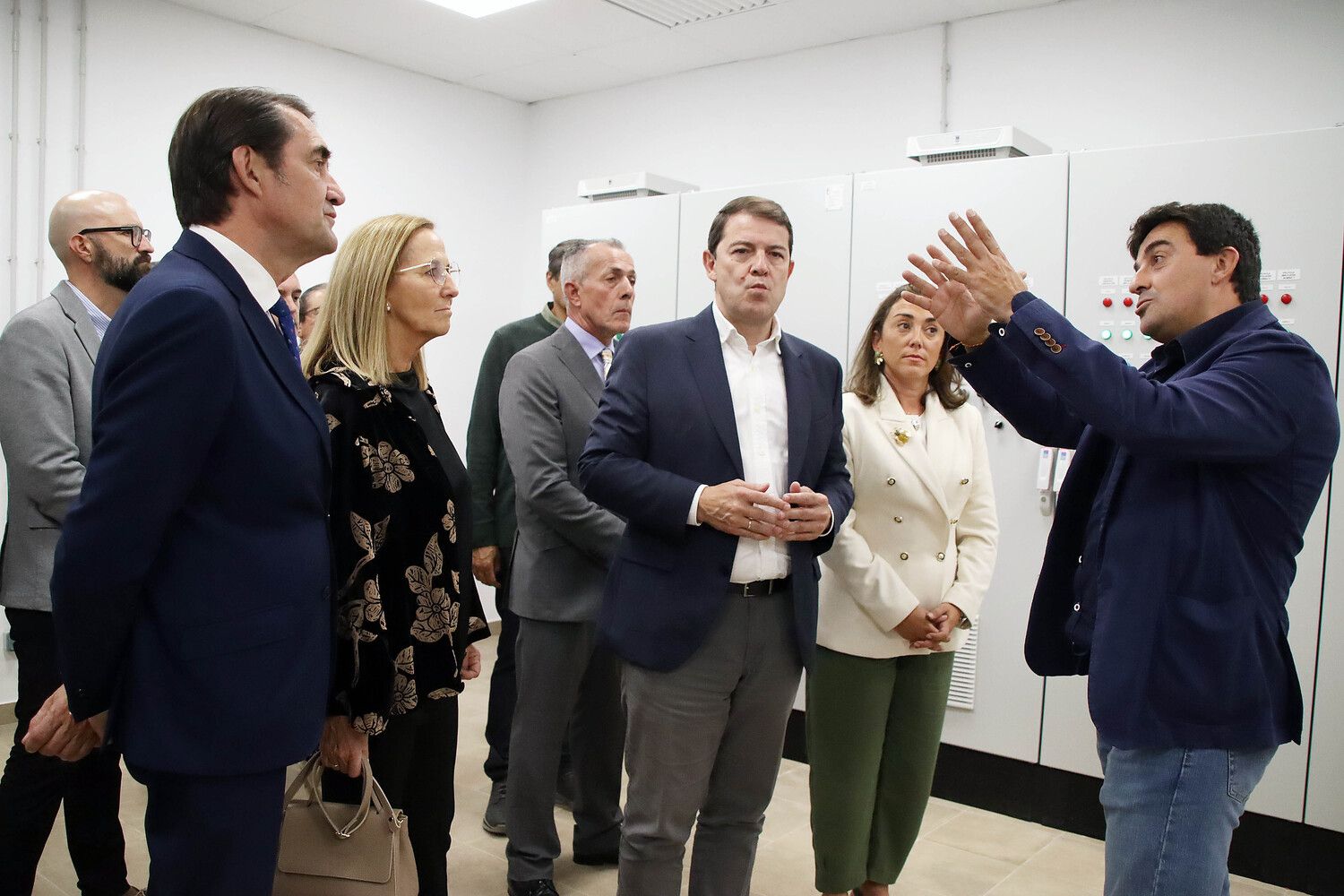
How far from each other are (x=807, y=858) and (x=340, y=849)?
184 cm

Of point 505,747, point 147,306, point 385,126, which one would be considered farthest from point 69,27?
point 147,306

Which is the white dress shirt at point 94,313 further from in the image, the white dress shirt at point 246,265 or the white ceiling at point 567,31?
the white ceiling at point 567,31

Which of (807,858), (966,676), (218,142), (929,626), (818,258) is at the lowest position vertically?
(807,858)

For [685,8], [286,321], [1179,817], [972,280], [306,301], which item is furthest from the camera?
[685,8]

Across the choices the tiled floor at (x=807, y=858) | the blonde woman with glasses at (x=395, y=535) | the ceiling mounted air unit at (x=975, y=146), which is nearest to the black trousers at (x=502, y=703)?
the tiled floor at (x=807, y=858)

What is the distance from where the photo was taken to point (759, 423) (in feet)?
7.03

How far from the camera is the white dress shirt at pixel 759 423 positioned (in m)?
2.07

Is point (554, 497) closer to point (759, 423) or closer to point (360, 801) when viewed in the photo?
point (759, 423)

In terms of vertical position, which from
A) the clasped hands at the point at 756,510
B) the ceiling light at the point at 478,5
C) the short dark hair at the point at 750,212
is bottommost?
the clasped hands at the point at 756,510

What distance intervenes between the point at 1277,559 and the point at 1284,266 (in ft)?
6.05

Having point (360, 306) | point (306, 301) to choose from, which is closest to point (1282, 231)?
point (360, 306)

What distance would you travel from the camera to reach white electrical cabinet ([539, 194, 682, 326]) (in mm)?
4477

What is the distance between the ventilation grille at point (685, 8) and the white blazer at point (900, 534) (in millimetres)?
2488

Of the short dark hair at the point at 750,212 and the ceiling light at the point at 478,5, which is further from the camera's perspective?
the ceiling light at the point at 478,5
